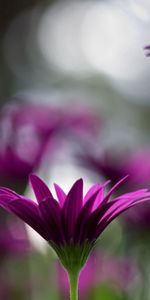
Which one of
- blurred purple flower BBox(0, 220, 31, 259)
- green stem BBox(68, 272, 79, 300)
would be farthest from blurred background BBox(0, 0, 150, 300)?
green stem BBox(68, 272, 79, 300)

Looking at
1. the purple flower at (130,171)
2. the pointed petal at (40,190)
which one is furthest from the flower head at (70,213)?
the purple flower at (130,171)

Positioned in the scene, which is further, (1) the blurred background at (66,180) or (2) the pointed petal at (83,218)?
(1) the blurred background at (66,180)

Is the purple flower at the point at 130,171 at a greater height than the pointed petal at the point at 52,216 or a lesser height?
greater

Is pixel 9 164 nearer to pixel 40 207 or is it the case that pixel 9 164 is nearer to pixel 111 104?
pixel 40 207

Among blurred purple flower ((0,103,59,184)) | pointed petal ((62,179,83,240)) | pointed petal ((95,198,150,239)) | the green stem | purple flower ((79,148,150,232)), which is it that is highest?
blurred purple flower ((0,103,59,184))

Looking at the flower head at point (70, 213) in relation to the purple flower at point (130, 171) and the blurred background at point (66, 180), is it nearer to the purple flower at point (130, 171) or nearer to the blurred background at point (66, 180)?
the blurred background at point (66, 180)

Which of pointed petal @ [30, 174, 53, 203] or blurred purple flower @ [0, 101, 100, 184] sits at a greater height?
blurred purple flower @ [0, 101, 100, 184]

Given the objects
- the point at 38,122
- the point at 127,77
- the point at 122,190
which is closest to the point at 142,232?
the point at 122,190

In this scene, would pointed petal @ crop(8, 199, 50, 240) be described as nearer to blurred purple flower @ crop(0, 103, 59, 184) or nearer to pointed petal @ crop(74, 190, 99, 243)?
pointed petal @ crop(74, 190, 99, 243)

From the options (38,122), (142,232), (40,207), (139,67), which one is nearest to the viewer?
(40,207)
